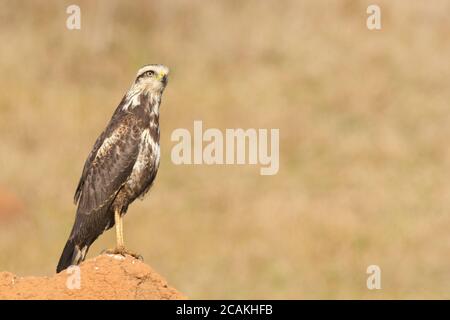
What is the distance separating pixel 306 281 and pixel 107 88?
12675 mm

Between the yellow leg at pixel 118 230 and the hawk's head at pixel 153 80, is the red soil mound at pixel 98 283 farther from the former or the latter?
the hawk's head at pixel 153 80

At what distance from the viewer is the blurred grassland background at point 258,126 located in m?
34.0

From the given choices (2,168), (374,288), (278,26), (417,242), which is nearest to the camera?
(374,288)

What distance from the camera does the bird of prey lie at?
16.2 m

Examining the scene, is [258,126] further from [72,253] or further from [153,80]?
[72,253]

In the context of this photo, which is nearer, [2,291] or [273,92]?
[2,291]

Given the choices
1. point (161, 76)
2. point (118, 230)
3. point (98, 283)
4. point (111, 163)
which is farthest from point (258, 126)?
point (98, 283)

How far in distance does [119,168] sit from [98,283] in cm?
181

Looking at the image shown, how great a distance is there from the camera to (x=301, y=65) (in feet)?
152

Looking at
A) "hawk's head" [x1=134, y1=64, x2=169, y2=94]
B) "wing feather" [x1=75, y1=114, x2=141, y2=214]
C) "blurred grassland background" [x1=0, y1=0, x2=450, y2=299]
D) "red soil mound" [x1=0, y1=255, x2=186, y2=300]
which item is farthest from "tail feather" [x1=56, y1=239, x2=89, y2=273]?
"blurred grassland background" [x1=0, y1=0, x2=450, y2=299]

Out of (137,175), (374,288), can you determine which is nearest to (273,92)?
(374,288)

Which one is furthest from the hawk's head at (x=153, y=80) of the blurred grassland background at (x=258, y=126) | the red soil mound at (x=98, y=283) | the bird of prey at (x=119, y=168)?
the blurred grassland background at (x=258, y=126)

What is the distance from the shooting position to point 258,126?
41.5m

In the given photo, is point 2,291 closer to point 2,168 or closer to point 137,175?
point 137,175
